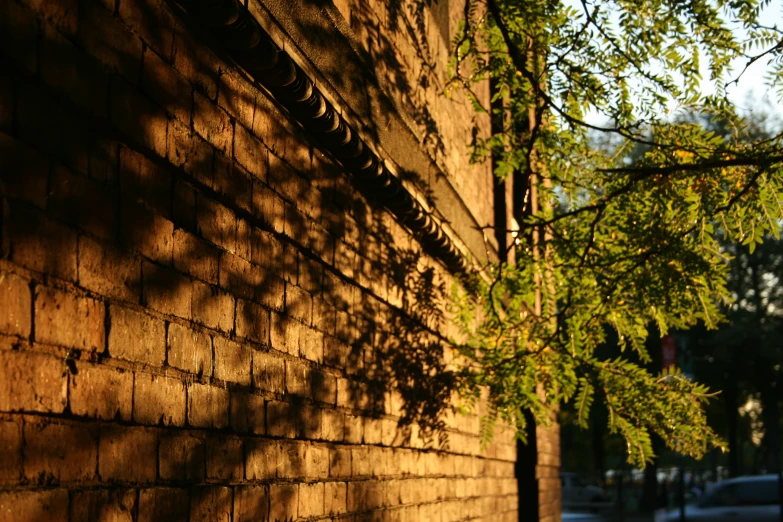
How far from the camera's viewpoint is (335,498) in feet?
15.0

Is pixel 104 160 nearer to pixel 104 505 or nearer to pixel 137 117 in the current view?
pixel 137 117

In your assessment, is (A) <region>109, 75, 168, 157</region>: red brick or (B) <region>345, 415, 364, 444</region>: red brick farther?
(B) <region>345, 415, 364, 444</region>: red brick

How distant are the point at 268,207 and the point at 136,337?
115 cm

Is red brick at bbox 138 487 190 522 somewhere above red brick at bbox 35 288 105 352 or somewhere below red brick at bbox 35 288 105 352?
below

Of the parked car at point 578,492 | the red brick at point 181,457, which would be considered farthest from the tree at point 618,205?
the parked car at point 578,492

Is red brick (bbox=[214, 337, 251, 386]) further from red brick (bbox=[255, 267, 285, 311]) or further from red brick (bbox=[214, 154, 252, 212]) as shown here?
red brick (bbox=[214, 154, 252, 212])

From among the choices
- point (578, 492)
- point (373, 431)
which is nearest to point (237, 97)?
point (373, 431)

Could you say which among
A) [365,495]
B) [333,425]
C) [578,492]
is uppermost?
[333,425]

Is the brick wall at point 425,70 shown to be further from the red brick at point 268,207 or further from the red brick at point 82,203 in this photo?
the red brick at point 82,203

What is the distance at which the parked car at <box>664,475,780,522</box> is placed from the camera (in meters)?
19.7

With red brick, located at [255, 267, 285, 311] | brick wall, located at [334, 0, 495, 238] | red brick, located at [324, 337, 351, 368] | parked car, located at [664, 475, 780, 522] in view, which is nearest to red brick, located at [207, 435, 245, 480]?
red brick, located at [255, 267, 285, 311]

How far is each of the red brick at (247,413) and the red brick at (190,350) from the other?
0.81 ft

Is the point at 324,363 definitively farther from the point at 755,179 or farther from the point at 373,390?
the point at 755,179

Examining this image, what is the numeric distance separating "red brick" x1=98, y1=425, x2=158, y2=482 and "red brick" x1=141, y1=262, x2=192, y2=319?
38 cm
